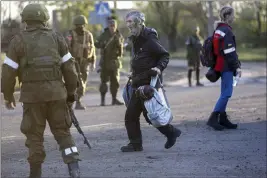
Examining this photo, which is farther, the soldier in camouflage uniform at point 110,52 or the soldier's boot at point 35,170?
the soldier in camouflage uniform at point 110,52

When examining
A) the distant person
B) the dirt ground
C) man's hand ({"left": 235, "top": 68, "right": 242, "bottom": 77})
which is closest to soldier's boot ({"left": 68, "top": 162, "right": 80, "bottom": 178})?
the dirt ground

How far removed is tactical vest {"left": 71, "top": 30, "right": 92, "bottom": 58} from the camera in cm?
1457

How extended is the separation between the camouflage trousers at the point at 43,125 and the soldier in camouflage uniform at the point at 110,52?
8.31 metres

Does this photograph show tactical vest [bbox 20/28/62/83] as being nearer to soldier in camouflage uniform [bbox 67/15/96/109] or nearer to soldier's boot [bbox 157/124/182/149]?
soldier's boot [bbox 157/124/182/149]

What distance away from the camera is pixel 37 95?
280 inches

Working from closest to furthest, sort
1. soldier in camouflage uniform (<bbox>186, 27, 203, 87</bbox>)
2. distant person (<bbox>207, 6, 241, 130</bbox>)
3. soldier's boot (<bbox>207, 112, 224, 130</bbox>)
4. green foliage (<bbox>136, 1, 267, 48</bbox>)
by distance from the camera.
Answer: distant person (<bbox>207, 6, 241, 130</bbox>) → soldier's boot (<bbox>207, 112, 224, 130</bbox>) → soldier in camouflage uniform (<bbox>186, 27, 203, 87</bbox>) → green foliage (<bbox>136, 1, 267, 48</bbox>)

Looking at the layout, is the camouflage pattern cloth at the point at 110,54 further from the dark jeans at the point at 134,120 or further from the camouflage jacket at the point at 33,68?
the camouflage jacket at the point at 33,68

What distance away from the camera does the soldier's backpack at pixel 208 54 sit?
10758mm

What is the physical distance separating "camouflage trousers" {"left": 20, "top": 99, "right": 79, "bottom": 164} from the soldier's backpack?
395 centimetres

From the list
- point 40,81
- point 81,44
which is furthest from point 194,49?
point 40,81

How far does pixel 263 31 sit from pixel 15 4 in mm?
31855

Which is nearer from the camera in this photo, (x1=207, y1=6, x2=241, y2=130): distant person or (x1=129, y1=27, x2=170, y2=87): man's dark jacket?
(x1=129, y1=27, x2=170, y2=87): man's dark jacket

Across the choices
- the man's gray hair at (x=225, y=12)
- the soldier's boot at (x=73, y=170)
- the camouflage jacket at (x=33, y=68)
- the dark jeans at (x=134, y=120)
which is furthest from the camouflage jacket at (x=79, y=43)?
the soldier's boot at (x=73, y=170)

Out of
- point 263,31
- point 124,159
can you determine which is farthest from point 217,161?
point 263,31
